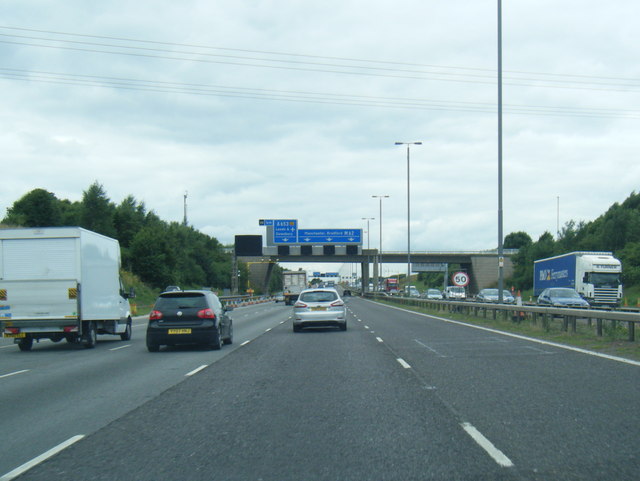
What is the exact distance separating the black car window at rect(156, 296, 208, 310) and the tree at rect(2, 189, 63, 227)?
2572 inches

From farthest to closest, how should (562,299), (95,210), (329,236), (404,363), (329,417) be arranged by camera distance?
1. (95,210)
2. (329,236)
3. (562,299)
4. (404,363)
5. (329,417)

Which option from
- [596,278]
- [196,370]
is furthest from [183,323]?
[596,278]

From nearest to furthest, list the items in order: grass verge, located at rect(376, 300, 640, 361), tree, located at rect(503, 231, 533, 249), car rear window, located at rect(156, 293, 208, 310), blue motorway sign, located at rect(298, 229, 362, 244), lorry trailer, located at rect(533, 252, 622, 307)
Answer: grass verge, located at rect(376, 300, 640, 361) → car rear window, located at rect(156, 293, 208, 310) → lorry trailer, located at rect(533, 252, 622, 307) → blue motorway sign, located at rect(298, 229, 362, 244) → tree, located at rect(503, 231, 533, 249)

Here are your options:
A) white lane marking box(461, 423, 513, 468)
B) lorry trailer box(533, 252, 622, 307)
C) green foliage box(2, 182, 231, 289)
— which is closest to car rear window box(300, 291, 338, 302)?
white lane marking box(461, 423, 513, 468)

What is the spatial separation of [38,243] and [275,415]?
13589mm

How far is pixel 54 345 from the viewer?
2423cm

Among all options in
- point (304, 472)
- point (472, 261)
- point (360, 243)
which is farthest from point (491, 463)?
point (472, 261)

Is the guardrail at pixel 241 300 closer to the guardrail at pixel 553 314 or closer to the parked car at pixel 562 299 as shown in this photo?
the guardrail at pixel 553 314

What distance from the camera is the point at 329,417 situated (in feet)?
30.2

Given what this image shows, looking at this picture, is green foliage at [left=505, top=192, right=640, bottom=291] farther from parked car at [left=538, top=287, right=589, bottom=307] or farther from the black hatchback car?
the black hatchback car

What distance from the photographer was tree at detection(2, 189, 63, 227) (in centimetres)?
8112

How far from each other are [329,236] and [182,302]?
2322 inches

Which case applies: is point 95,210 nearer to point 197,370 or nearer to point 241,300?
point 241,300

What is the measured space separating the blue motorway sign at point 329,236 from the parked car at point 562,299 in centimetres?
3937
